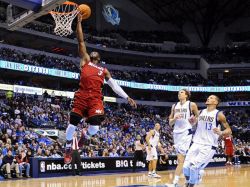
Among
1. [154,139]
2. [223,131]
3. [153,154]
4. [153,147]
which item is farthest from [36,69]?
[223,131]

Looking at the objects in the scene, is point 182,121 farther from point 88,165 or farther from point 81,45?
point 88,165

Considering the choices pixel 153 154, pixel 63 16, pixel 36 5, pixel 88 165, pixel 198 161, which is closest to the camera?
pixel 198 161

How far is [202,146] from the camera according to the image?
8047mm

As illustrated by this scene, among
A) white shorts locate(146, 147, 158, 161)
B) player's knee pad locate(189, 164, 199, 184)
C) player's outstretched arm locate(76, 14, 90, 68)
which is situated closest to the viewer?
player's outstretched arm locate(76, 14, 90, 68)

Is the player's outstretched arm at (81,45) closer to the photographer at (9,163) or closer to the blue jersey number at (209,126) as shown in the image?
the blue jersey number at (209,126)

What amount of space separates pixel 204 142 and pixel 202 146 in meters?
0.09

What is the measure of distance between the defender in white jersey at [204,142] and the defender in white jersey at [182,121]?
4.39ft

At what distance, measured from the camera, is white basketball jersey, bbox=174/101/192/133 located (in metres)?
9.83

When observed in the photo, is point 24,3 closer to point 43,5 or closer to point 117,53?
point 43,5

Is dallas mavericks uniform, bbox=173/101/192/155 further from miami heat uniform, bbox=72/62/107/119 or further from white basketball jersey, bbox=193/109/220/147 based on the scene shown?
miami heat uniform, bbox=72/62/107/119

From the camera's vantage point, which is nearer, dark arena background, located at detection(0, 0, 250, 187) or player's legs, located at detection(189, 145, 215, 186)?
player's legs, located at detection(189, 145, 215, 186)

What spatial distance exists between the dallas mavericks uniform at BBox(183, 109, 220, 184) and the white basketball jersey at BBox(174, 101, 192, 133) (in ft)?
5.29

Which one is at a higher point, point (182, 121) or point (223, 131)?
point (182, 121)

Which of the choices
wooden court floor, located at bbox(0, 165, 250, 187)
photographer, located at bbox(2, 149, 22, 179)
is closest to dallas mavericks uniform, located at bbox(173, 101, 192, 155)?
wooden court floor, located at bbox(0, 165, 250, 187)
